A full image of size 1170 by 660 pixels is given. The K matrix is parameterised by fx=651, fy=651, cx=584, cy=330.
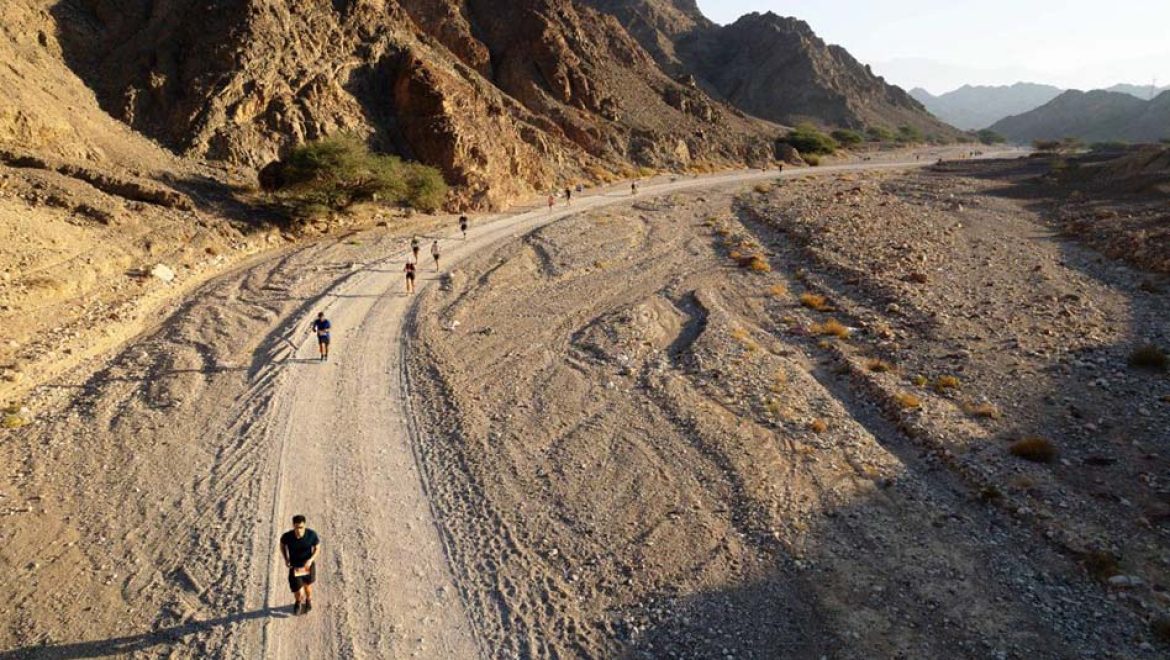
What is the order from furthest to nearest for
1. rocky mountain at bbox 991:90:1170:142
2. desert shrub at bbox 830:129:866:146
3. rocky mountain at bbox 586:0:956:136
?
1. rocky mountain at bbox 991:90:1170:142
2. rocky mountain at bbox 586:0:956:136
3. desert shrub at bbox 830:129:866:146

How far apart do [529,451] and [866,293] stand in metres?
17.9

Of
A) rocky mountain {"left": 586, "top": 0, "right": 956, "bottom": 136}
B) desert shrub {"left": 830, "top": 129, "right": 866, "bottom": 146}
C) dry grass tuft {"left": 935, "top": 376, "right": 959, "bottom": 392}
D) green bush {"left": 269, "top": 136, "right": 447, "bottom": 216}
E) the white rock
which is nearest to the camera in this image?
dry grass tuft {"left": 935, "top": 376, "right": 959, "bottom": 392}

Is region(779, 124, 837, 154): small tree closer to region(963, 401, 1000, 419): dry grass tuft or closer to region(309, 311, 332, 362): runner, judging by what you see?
region(963, 401, 1000, 419): dry grass tuft

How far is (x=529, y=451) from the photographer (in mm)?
13953

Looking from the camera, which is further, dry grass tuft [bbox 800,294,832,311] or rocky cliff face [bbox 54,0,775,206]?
rocky cliff face [bbox 54,0,775,206]

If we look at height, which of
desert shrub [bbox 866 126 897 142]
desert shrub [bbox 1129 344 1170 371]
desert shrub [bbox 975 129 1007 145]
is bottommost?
desert shrub [bbox 1129 344 1170 371]

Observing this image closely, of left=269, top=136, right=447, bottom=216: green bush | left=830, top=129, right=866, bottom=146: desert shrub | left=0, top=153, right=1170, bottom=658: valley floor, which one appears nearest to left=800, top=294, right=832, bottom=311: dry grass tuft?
left=0, top=153, right=1170, bottom=658: valley floor

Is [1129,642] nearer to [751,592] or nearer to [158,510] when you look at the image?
[751,592]

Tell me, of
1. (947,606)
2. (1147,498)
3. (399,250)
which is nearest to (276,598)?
(947,606)

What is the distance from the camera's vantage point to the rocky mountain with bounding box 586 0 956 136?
11644cm

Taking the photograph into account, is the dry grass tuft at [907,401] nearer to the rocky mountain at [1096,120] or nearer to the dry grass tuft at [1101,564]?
the dry grass tuft at [1101,564]

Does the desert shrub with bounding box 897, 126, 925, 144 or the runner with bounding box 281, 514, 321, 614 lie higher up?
the desert shrub with bounding box 897, 126, 925, 144

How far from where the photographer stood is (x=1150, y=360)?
18812 mm

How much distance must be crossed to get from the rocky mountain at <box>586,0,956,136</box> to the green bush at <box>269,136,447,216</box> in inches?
3510
